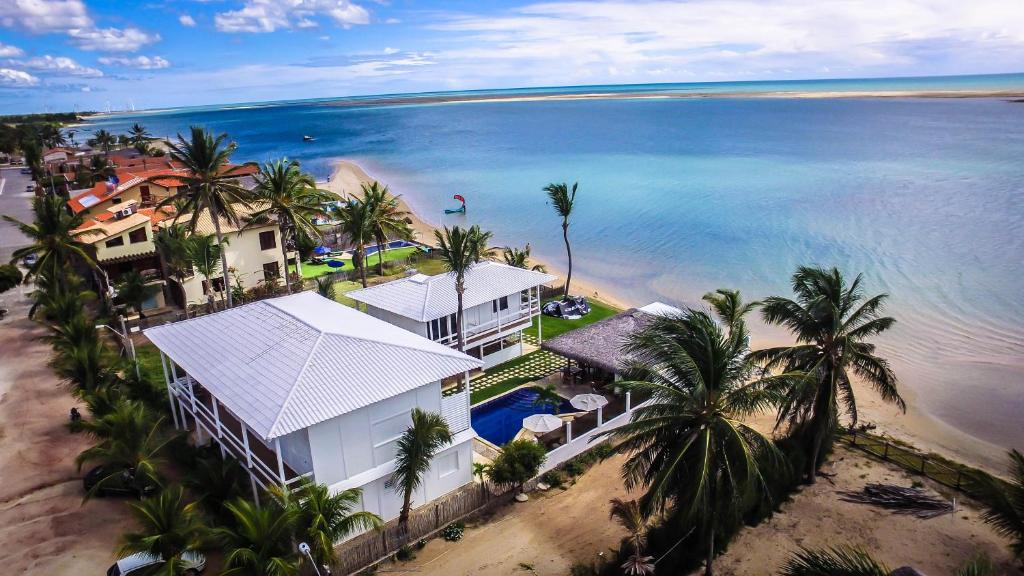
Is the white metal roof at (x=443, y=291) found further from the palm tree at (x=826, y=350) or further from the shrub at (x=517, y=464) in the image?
the palm tree at (x=826, y=350)

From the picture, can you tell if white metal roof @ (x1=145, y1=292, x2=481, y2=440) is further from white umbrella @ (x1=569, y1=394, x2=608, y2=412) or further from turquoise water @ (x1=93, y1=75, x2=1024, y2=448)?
turquoise water @ (x1=93, y1=75, x2=1024, y2=448)

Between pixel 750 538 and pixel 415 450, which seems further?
pixel 750 538

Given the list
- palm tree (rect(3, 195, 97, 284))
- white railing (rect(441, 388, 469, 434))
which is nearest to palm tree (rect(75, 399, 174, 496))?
white railing (rect(441, 388, 469, 434))

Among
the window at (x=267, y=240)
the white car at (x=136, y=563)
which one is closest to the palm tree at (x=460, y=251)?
the white car at (x=136, y=563)

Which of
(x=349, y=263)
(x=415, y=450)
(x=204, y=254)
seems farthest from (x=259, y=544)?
(x=349, y=263)

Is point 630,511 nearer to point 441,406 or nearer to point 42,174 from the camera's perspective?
point 441,406

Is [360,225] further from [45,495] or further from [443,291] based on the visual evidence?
[45,495]

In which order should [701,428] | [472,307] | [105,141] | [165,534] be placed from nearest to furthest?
[165,534]
[701,428]
[472,307]
[105,141]
